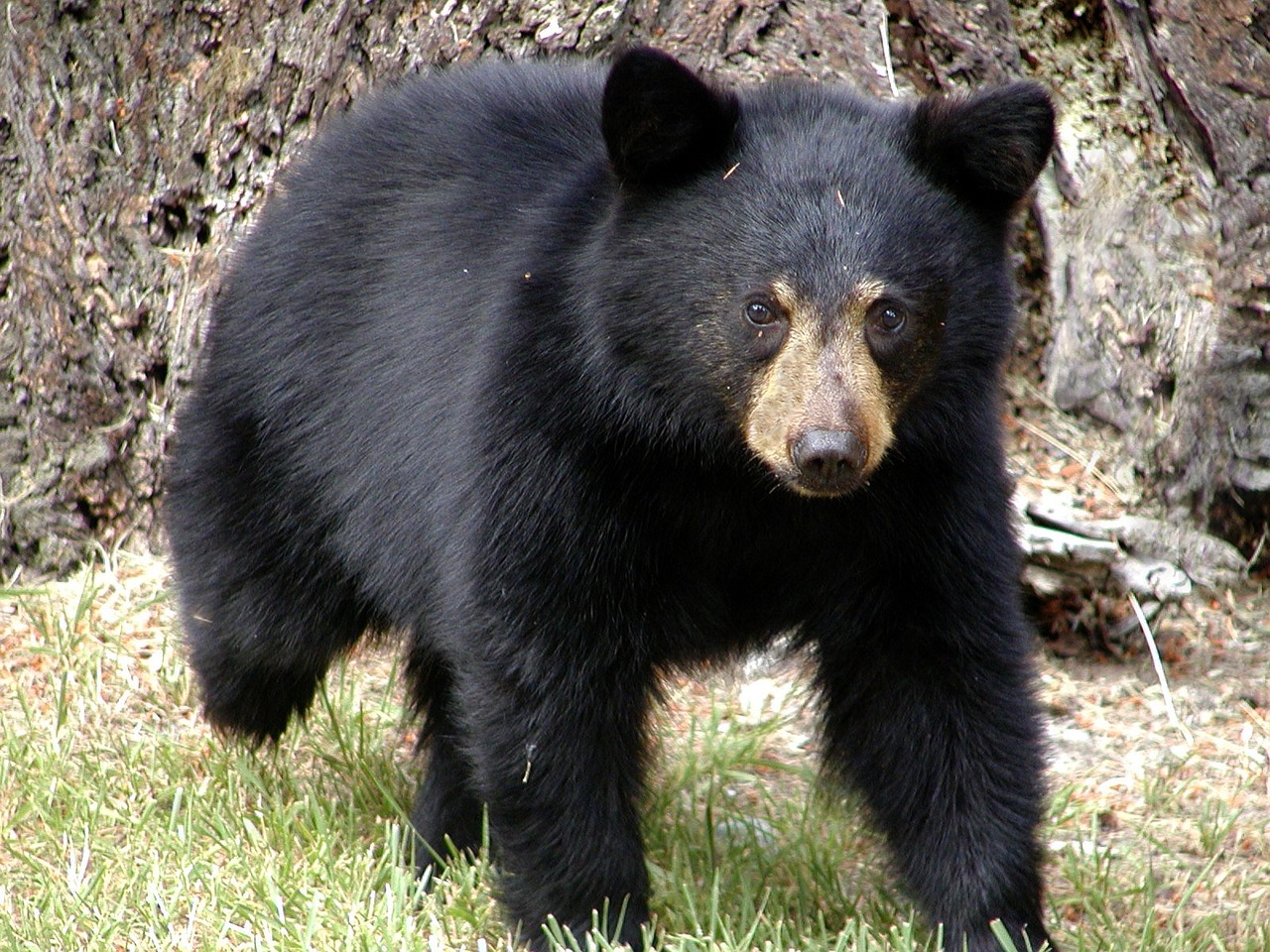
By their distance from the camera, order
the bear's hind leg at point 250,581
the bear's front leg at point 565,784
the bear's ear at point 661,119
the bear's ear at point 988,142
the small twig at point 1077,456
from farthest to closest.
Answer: the small twig at point 1077,456, the bear's hind leg at point 250,581, the bear's front leg at point 565,784, the bear's ear at point 988,142, the bear's ear at point 661,119

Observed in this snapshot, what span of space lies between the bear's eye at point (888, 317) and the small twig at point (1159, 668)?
2.34 m

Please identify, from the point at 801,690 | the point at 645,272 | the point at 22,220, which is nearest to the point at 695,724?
the point at 801,690

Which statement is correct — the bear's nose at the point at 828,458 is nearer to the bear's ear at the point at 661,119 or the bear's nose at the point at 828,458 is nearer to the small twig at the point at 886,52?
the bear's ear at the point at 661,119

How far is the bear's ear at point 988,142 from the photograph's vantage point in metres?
3.72

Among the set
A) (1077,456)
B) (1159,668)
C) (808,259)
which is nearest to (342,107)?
(808,259)

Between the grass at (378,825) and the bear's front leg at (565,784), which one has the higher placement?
the bear's front leg at (565,784)

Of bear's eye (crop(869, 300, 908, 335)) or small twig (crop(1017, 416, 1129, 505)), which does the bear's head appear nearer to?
bear's eye (crop(869, 300, 908, 335))

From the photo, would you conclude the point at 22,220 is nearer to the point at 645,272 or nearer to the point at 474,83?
the point at 474,83

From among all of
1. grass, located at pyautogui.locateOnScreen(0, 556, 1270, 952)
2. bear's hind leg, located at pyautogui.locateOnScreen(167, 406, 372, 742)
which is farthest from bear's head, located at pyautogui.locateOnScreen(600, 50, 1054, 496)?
bear's hind leg, located at pyautogui.locateOnScreen(167, 406, 372, 742)

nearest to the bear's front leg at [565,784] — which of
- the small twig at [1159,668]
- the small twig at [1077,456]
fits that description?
the small twig at [1159,668]

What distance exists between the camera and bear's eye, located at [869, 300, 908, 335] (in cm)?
365

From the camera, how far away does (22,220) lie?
5.80 m

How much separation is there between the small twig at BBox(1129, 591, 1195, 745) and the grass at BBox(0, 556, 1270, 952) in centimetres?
6

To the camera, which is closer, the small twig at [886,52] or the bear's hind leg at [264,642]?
the bear's hind leg at [264,642]
